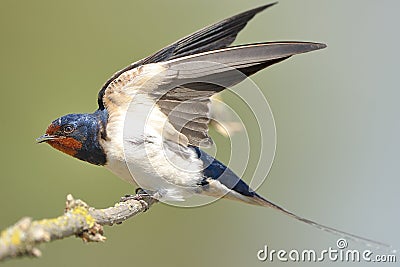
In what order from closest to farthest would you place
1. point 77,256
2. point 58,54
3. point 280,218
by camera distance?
point 77,256 < point 58,54 < point 280,218

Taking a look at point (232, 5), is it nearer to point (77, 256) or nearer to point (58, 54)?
point (58, 54)

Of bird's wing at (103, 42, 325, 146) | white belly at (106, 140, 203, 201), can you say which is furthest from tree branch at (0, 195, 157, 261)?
bird's wing at (103, 42, 325, 146)

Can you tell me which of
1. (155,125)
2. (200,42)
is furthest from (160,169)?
(200,42)

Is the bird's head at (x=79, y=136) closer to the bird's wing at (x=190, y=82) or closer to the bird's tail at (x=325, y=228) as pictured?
the bird's wing at (x=190, y=82)

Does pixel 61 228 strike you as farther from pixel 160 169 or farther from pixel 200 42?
pixel 200 42

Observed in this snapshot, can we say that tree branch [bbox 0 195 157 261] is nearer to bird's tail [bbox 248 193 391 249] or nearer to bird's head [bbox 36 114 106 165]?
bird's head [bbox 36 114 106 165]

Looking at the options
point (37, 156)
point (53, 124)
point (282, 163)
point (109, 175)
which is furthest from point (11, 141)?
point (282, 163)

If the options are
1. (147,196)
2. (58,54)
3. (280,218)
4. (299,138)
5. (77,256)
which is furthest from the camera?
(299,138)

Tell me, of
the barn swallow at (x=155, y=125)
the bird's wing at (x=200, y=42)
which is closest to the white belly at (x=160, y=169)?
the barn swallow at (x=155, y=125)
